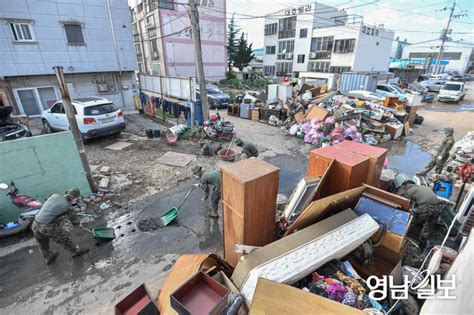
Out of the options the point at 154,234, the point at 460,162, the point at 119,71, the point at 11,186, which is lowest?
the point at 154,234

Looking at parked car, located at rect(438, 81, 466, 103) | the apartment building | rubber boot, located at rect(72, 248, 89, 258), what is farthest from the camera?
the apartment building

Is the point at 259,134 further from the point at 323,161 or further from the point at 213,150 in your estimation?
the point at 323,161

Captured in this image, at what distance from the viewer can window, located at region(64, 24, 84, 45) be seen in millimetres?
11727

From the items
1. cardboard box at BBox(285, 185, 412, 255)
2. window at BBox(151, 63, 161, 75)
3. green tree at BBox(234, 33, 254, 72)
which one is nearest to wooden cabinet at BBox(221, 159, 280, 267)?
cardboard box at BBox(285, 185, 412, 255)

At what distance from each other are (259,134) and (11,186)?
344 inches

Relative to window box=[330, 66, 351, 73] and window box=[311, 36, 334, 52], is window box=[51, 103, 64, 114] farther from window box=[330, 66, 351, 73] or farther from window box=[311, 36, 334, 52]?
window box=[311, 36, 334, 52]

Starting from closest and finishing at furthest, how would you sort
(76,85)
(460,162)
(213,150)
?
(460,162) < (213,150) < (76,85)

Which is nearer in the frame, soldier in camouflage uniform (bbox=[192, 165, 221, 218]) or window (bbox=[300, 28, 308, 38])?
soldier in camouflage uniform (bbox=[192, 165, 221, 218])

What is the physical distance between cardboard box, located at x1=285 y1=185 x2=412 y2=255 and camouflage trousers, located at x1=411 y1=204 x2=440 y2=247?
839 millimetres

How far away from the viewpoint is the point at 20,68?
10977mm

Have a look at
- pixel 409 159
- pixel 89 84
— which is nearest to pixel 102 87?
pixel 89 84

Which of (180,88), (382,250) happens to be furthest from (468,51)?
(382,250)

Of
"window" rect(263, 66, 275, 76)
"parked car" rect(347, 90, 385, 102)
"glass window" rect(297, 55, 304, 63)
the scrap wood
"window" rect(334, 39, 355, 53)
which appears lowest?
the scrap wood

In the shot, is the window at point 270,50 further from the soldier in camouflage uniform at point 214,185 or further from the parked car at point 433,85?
the soldier in camouflage uniform at point 214,185
